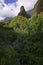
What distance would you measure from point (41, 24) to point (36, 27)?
12.0 ft

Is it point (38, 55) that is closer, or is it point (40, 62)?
point (40, 62)

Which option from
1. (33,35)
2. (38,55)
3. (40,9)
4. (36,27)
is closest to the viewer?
(38,55)

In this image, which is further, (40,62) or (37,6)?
(37,6)

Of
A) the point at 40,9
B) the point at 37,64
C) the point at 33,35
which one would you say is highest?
the point at 40,9

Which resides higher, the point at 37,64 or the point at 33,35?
the point at 33,35

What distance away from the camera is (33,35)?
63688 millimetres

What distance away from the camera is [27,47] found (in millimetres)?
53594

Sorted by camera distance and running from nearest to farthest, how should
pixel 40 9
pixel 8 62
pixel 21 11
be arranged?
pixel 8 62 → pixel 40 9 → pixel 21 11

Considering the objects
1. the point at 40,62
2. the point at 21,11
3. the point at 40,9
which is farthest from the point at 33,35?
the point at 21,11

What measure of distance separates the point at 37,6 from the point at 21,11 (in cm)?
2162

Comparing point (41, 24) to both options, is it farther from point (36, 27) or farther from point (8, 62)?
point (8, 62)

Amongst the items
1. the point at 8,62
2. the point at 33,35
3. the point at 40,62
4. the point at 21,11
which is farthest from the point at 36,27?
the point at 21,11

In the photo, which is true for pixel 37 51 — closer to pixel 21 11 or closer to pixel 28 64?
pixel 28 64

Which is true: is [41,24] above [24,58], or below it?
→ above
